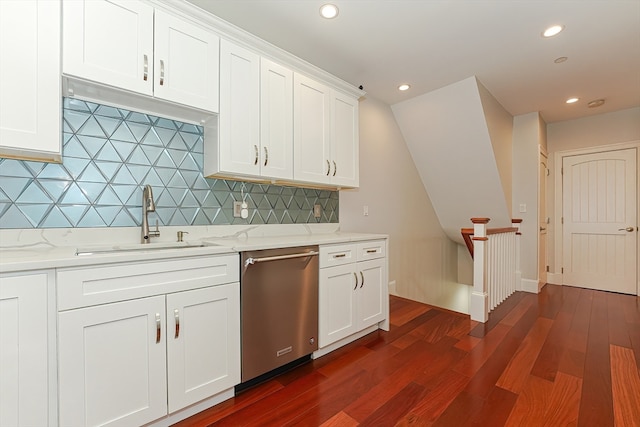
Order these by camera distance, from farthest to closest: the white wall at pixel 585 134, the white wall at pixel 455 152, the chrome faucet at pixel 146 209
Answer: the white wall at pixel 585 134, the white wall at pixel 455 152, the chrome faucet at pixel 146 209

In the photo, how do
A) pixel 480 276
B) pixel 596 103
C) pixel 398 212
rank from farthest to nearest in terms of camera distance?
pixel 398 212 < pixel 596 103 < pixel 480 276

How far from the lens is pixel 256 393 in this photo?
5.86 ft

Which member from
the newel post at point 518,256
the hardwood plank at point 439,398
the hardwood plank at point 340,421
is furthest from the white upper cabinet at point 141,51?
the newel post at point 518,256

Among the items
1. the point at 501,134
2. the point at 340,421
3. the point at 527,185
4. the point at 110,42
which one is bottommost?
the point at 340,421

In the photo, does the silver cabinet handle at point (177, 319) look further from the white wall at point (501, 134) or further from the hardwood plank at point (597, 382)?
the white wall at point (501, 134)

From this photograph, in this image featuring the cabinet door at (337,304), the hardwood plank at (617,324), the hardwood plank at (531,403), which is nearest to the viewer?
the hardwood plank at (531,403)

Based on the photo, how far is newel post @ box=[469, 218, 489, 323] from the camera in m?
2.96

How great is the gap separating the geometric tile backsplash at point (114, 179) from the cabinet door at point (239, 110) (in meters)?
0.32

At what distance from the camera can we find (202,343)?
158 cm

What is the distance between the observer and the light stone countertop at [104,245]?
121 cm

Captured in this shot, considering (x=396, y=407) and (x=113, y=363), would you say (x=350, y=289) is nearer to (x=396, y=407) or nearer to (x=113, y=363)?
(x=396, y=407)

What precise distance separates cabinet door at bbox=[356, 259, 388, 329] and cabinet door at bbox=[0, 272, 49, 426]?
1913mm

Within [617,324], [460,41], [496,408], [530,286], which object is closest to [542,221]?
[530,286]

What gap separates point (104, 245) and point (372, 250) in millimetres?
1942
